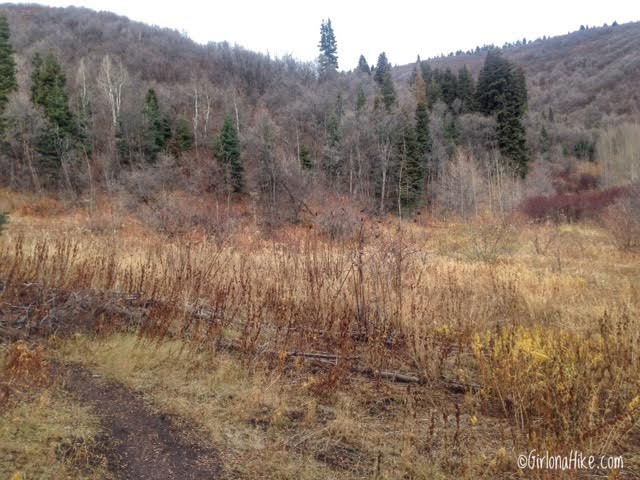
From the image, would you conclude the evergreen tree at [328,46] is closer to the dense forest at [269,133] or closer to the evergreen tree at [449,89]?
the dense forest at [269,133]

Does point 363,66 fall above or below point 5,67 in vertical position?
above

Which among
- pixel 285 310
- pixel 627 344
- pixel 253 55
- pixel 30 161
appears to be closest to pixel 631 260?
pixel 627 344

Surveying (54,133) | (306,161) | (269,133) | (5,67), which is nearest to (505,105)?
(306,161)

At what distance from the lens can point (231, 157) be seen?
3056 centimetres

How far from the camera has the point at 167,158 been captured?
99.9 ft

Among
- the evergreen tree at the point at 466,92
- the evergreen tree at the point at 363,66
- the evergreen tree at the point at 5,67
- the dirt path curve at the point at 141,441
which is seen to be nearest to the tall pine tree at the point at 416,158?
the evergreen tree at the point at 466,92

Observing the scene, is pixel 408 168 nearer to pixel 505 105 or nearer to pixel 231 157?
pixel 231 157

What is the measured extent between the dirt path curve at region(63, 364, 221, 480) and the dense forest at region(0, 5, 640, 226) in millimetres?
10042

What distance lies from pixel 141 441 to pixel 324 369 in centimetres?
178

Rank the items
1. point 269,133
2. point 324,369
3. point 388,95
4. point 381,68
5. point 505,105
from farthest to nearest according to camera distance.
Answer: point 381,68 < point 388,95 < point 505,105 < point 269,133 < point 324,369

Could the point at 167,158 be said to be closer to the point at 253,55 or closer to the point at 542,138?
the point at 253,55

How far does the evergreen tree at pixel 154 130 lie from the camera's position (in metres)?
31.6

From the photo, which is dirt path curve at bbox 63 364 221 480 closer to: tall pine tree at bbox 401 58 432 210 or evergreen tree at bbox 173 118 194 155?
tall pine tree at bbox 401 58 432 210

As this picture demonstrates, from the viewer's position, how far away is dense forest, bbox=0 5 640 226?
90.2 ft
